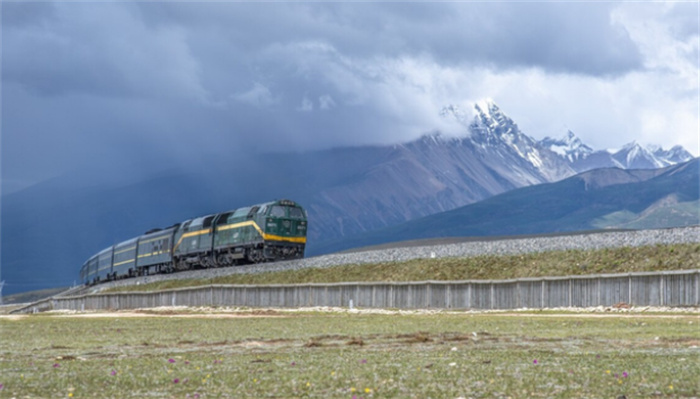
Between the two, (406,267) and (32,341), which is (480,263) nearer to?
(406,267)

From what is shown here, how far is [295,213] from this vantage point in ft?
293

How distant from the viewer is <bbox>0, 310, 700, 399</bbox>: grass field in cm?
1931

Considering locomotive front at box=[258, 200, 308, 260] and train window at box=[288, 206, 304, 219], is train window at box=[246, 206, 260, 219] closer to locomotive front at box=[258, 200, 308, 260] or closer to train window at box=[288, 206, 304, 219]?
locomotive front at box=[258, 200, 308, 260]

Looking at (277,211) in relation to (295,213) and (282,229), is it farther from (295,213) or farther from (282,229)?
(295,213)

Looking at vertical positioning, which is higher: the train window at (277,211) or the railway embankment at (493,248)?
the train window at (277,211)

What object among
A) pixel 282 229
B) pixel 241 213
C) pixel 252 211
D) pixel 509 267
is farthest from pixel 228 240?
pixel 509 267

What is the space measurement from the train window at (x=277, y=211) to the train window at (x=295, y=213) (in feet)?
2.94

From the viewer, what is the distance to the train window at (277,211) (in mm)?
86625

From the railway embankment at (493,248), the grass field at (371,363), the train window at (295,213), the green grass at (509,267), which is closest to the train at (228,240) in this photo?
the train window at (295,213)

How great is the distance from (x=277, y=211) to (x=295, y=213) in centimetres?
249

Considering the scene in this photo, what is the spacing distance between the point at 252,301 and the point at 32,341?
3837cm

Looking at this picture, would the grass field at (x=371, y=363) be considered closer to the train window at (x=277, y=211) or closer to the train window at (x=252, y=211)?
A: the train window at (x=277, y=211)

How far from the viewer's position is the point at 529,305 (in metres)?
56.3

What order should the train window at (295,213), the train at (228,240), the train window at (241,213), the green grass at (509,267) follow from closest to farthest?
the green grass at (509,267), the train at (228,240), the train window at (295,213), the train window at (241,213)
